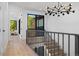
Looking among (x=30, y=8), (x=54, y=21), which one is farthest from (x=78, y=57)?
(x=30, y=8)

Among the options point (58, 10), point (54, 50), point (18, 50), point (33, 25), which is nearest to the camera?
point (54, 50)

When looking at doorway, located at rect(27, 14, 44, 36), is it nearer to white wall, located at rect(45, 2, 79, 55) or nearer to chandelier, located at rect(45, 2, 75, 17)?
chandelier, located at rect(45, 2, 75, 17)

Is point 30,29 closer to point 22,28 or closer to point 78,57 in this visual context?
point 22,28

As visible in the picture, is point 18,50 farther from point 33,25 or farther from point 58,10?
point 58,10

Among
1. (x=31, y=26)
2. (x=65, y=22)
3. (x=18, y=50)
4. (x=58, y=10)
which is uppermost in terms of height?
(x=58, y=10)

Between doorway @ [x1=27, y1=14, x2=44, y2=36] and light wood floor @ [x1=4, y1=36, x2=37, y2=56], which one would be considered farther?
doorway @ [x1=27, y1=14, x2=44, y2=36]

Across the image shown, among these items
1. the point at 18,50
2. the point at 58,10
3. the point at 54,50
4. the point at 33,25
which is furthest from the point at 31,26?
the point at 54,50

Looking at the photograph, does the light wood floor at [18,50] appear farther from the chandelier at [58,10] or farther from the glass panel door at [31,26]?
the chandelier at [58,10]

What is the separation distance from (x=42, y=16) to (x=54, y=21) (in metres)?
0.59

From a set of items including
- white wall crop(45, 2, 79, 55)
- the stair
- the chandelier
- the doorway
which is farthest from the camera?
white wall crop(45, 2, 79, 55)

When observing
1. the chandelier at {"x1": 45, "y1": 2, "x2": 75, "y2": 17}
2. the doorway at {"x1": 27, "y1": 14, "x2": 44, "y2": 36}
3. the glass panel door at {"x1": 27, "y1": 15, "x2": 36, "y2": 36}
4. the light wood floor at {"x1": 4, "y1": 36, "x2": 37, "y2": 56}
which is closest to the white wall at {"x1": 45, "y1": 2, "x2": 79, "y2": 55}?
the chandelier at {"x1": 45, "y1": 2, "x2": 75, "y2": 17}

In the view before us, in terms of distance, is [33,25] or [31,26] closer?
[33,25]

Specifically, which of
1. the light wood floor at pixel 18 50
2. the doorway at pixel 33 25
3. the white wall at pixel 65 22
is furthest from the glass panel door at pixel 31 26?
the white wall at pixel 65 22

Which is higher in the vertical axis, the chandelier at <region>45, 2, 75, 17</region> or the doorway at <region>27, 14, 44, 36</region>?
the chandelier at <region>45, 2, 75, 17</region>
